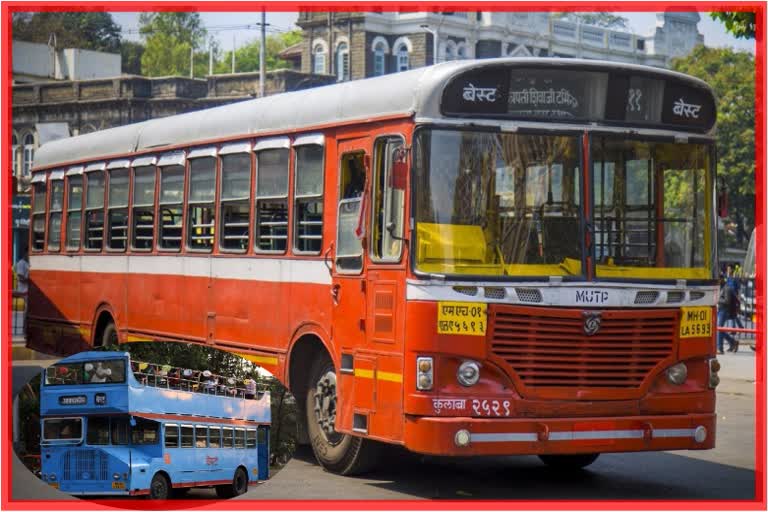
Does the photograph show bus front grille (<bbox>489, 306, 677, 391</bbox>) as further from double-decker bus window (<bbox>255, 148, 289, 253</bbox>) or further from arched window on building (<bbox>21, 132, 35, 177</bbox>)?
arched window on building (<bbox>21, 132, 35, 177</bbox>)

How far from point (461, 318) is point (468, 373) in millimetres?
388

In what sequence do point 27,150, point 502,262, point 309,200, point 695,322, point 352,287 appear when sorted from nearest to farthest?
point 502,262 < point 695,322 < point 352,287 < point 309,200 < point 27,150

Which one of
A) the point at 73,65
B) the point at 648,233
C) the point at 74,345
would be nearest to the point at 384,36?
the point at 73,65

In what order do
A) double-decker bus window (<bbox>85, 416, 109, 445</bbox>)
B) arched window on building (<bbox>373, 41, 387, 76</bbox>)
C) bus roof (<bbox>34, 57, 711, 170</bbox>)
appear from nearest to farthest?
double-decker bus window (<bbox>85, 416, 109, 445</bbox>) → bus roof (<bbox>34, 57, 711, 170</bbox>) → arched window on building (<bbox>373, 41, 387, 76</bbox>)

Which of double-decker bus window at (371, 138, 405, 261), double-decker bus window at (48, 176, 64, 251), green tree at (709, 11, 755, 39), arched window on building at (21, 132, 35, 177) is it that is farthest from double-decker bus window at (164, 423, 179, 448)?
arched window on building at (21, 132, 35, 177)

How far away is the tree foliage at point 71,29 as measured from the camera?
63.6m

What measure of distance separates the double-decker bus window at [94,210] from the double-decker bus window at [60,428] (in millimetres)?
10486

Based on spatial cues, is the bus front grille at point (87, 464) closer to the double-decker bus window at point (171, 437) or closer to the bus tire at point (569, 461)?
the double-decker bus window at point (171, 437)

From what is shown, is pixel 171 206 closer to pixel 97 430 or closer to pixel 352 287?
pixel 352 287

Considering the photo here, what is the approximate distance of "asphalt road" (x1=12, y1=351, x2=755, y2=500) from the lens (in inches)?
422

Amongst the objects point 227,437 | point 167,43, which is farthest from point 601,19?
point 227,437

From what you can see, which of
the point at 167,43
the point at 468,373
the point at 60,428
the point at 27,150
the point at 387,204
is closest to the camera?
the point at 60,428

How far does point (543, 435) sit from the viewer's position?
1020 centimetres

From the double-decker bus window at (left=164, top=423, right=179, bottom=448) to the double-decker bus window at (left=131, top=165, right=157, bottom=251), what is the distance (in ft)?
28.4
